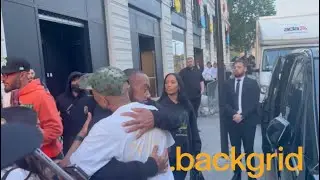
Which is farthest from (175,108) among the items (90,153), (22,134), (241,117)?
(22,134)

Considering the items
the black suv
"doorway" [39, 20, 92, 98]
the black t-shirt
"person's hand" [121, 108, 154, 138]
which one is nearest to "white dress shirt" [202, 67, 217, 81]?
the black t-shirt

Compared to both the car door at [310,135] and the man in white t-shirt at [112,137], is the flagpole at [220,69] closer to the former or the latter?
the car door at [310,135]

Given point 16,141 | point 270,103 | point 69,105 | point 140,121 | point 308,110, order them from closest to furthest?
point 16,141
point 140,121
point 308,110
point 270,103
point 69,105

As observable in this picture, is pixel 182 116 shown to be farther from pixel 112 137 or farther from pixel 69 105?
pixel 112 137

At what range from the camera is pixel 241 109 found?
5.45m

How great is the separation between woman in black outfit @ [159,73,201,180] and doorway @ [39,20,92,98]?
4.03 m

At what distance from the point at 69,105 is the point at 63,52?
3.68 metres

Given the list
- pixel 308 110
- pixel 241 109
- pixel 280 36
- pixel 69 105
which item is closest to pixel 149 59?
pixel 280 36

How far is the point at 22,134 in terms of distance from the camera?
1.21 metres

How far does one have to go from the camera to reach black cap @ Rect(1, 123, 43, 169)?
3.73ft

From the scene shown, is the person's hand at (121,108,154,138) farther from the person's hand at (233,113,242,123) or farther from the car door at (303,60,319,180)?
the person's hand at (233,113,242,123)

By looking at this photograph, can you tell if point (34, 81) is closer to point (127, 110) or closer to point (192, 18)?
point (127, 110)

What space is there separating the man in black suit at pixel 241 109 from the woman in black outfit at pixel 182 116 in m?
1.22

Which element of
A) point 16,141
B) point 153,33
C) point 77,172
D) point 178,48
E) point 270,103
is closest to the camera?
point 16,141
